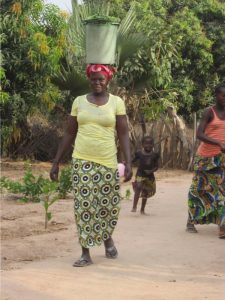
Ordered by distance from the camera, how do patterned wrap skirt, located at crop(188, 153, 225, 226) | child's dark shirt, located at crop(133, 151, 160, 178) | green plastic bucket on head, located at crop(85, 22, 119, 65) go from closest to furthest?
patterned wrap skirt, located at crop(188, 153, 225, 226) → child's dark shirt, located at crop(133, 151, 160, 178) → green plastic bucket on head, located at crop(85, 22, 119, 65)

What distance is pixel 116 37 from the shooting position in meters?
11.9

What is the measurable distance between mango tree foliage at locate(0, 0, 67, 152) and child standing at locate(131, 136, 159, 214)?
5.96 meters

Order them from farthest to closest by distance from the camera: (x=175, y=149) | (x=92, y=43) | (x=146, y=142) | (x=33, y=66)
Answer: (x=175, y=149) → (x=33, y=66) → (x=92, y=43) → (x=146, y=142)

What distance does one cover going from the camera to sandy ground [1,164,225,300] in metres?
4.14

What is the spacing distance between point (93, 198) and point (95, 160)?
0.32 meters

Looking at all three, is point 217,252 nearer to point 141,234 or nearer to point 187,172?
point 141,234

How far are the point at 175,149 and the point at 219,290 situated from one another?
10.9m

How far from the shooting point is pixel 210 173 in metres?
6.43

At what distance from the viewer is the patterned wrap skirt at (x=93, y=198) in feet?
16.3

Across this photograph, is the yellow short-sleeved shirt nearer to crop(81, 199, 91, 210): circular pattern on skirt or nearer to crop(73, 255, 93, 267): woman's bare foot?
crop(81, 199, 91, 210): circular pattern on skirt

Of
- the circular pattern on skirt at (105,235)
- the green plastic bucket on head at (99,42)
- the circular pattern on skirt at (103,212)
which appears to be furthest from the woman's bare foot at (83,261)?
the green plastic bucket on head at (99,42)

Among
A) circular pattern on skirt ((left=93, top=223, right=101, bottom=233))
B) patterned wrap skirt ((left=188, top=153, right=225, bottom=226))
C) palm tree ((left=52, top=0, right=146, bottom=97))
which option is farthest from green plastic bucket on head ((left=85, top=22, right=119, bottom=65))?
circular pattern on skirt ((left=93, top=223, right=101, bottom=233))

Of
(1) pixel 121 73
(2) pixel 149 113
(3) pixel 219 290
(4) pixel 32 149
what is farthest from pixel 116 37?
(3) pixel 219 290

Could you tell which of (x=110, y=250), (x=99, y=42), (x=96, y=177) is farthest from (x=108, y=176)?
(x=99, y=42)
